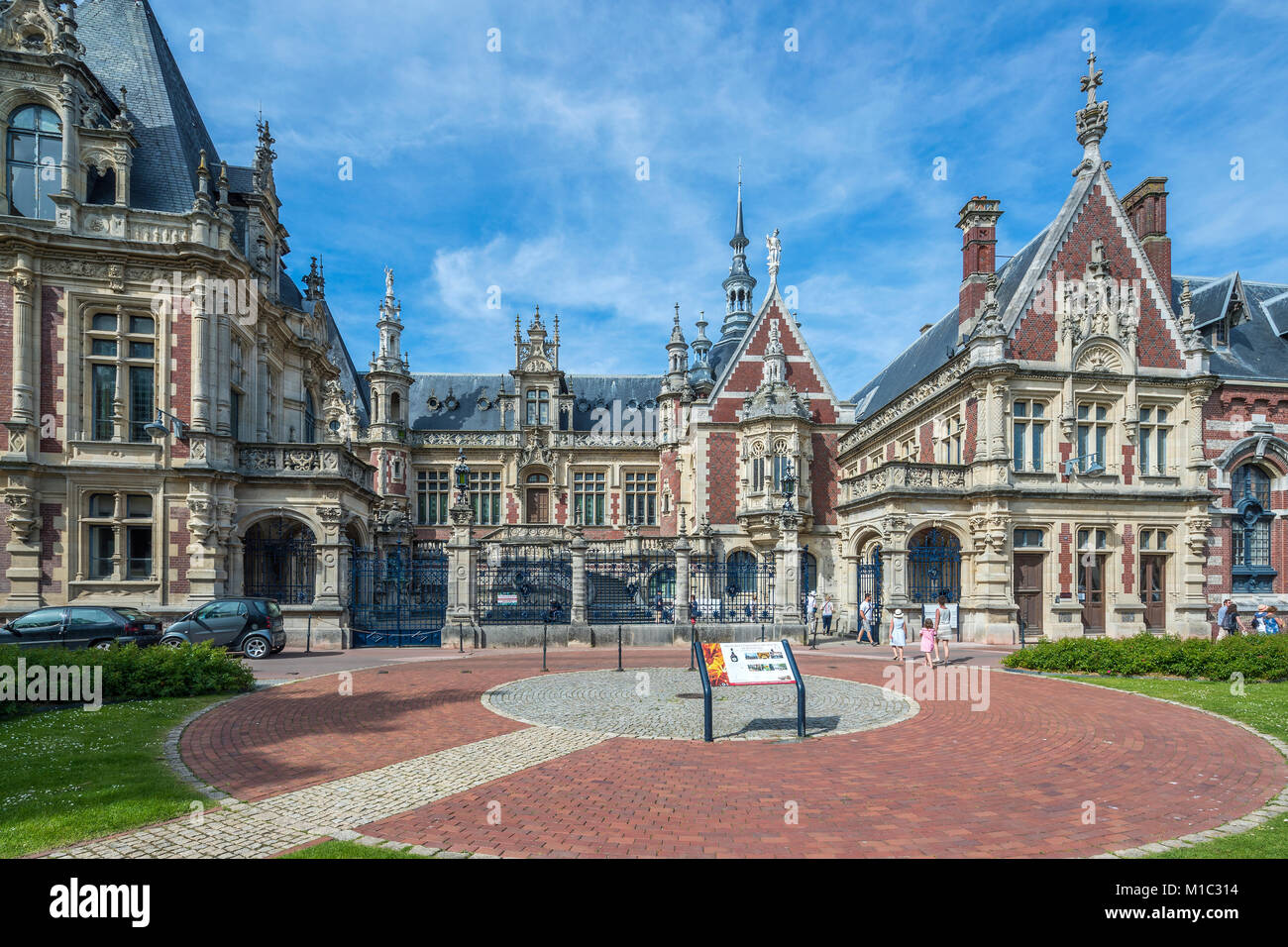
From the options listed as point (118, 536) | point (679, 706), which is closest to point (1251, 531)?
point (679, 706)

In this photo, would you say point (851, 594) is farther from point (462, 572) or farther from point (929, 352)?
point (462, 572)

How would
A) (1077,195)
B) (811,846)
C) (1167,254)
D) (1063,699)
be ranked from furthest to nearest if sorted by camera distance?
(1167,254) < (1077,195) < (1063,699) < (811,846)

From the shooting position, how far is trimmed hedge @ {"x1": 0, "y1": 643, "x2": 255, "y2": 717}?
12273mm

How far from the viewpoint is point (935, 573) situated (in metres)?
26.2

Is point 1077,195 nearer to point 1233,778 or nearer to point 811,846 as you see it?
point 1233,778

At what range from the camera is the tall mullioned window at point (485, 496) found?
1681 inches

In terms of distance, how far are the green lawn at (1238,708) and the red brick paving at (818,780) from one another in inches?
16.1

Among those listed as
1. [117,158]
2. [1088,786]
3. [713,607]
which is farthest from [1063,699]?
[117,158]

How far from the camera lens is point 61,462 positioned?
68.2ft

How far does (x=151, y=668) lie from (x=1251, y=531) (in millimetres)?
36669

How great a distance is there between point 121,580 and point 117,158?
43.2 feet

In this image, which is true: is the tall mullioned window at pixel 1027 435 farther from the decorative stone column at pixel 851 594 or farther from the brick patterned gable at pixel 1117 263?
the decorative stone column at pixel 851 594

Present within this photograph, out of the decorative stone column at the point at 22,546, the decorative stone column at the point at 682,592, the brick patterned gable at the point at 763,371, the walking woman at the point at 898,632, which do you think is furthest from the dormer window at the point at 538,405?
the walking woman at the point at 898,632
